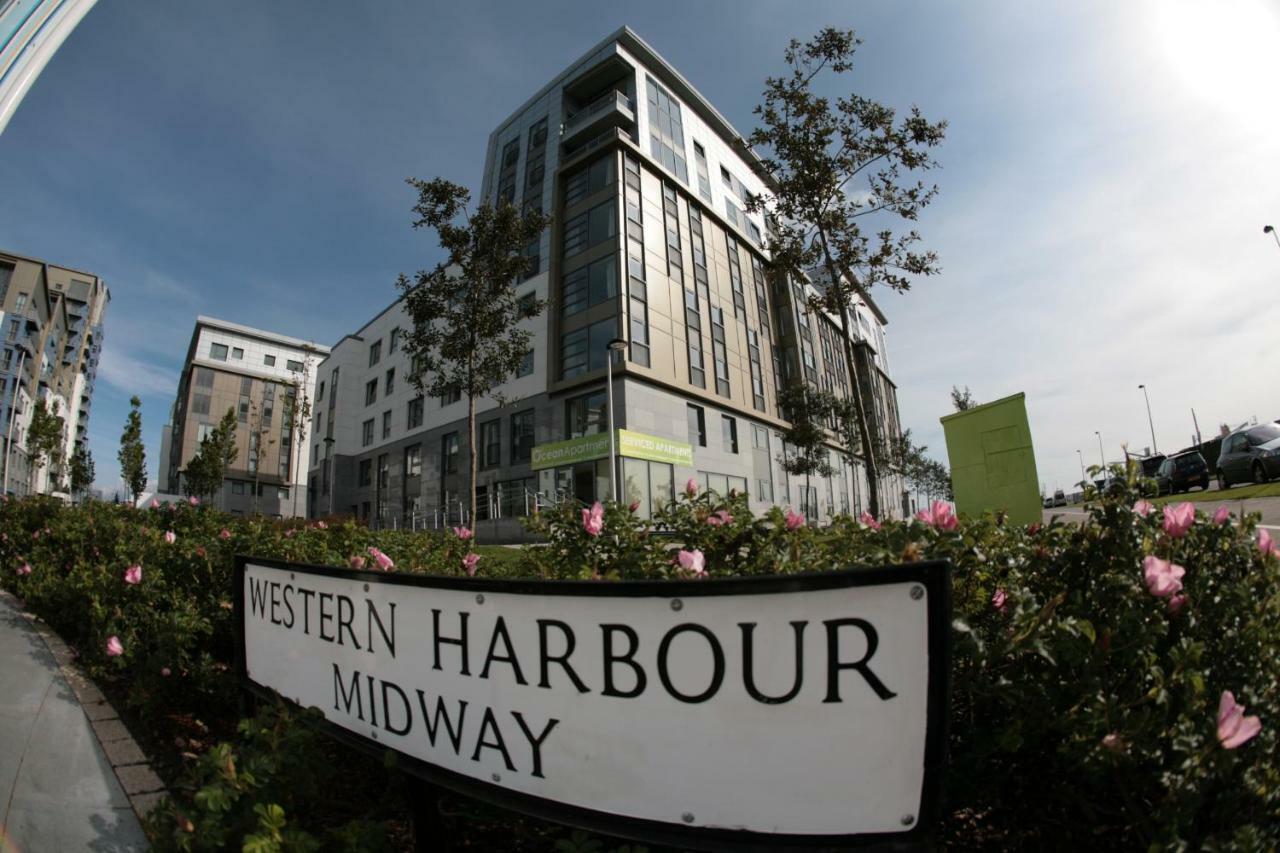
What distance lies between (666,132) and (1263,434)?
94.8ft

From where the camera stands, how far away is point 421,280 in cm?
1753

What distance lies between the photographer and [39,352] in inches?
2389

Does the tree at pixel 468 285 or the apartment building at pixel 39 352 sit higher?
the apartment building at pixel 39 352

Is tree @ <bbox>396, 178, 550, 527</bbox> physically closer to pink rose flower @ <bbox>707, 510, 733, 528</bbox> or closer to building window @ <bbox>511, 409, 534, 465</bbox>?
building window @ <bbox>511, 409, 534, 465</bbox>

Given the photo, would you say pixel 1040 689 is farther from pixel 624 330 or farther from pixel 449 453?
pixel 449 453

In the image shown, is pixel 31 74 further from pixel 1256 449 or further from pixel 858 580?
pixel 1256 449

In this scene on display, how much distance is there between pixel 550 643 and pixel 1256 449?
21.3 meters

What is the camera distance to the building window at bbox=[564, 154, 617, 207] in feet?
93.2

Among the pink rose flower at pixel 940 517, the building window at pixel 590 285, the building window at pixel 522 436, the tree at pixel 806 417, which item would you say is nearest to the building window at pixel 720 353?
the tree at pixel 806 417

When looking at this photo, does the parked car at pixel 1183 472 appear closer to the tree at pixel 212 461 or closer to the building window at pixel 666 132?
the building window at pixel 666 132

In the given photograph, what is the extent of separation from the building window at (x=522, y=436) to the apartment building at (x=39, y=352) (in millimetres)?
36269

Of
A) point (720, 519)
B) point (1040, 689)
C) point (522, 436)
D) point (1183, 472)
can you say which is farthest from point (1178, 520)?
point (522, 436)

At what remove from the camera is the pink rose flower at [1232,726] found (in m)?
1.05

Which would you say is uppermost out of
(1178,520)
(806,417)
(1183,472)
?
(806,417)
